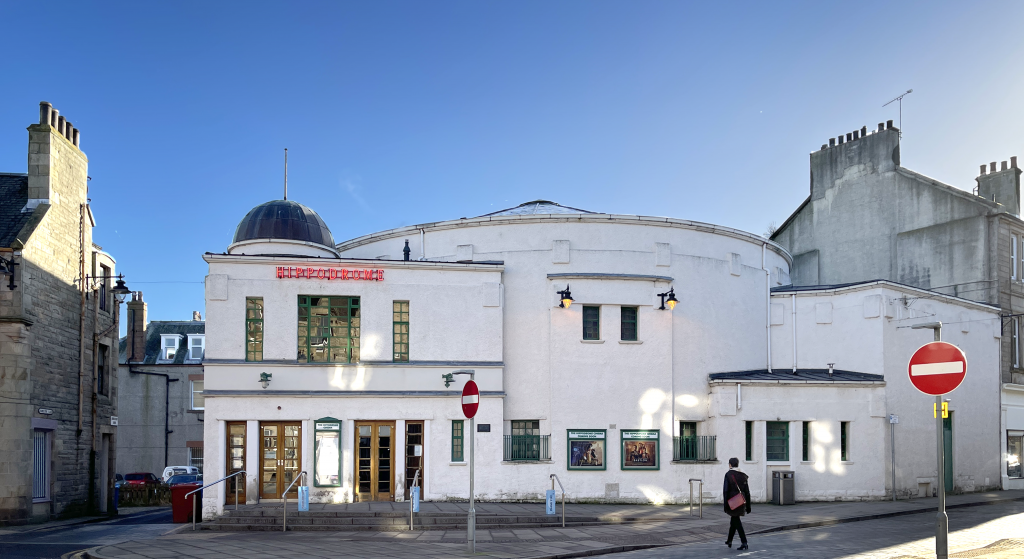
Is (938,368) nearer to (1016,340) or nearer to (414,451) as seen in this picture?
(414,451)

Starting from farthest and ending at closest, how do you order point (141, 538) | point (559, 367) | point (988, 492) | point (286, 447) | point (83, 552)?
1. point (988, 492)
2. point (559, 367)
3. point (286, 447)
4. point (141, 538)
5. point (83, 552)

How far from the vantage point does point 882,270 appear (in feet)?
104

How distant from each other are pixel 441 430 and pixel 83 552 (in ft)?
29.0

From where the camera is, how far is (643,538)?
16125 millimetres

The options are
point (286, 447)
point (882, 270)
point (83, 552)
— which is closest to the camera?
point (83, 552)

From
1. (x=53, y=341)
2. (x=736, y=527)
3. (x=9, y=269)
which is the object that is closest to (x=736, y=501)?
(x=736, y=527)

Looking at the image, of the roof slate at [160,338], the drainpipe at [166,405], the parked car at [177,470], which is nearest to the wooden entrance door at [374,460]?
the parked car at [177,470]

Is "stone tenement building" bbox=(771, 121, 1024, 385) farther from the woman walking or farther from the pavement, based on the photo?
the woman walking

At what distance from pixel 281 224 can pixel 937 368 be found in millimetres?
19227

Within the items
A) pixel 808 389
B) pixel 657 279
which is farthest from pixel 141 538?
pixel 808 389

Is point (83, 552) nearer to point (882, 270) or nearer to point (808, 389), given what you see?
point (808, 389)

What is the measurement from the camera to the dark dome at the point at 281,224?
79.7 feet

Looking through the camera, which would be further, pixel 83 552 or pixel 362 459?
pixel 362 459

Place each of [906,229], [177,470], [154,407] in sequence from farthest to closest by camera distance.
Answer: [154,407] → [177,470] → [906,229]
